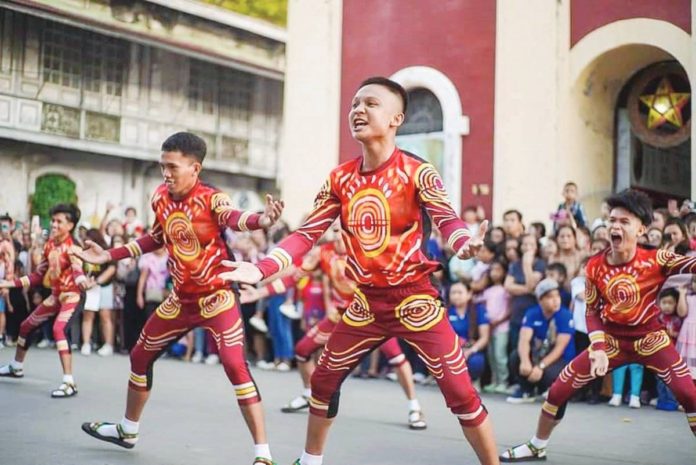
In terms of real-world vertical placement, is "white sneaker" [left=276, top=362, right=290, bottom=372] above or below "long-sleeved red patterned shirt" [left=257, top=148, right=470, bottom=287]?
below

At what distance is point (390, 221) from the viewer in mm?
5109

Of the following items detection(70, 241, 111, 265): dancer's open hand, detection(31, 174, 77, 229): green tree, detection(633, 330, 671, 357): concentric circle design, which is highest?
detection(31, 174, 77, 229): green tree

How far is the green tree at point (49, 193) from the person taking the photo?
2358 centimetres

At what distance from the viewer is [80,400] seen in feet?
29.9

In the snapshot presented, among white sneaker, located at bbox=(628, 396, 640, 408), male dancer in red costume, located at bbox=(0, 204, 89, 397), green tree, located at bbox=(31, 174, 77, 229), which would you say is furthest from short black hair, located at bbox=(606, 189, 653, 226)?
green tree, located at bbox=(31, 174, 77, 229)

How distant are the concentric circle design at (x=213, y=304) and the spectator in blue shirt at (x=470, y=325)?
5.35 meters

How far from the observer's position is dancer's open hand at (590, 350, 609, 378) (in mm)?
6055

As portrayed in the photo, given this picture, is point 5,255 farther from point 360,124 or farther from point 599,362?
point 599,362

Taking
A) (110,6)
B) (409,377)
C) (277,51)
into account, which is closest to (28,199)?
(110,6)

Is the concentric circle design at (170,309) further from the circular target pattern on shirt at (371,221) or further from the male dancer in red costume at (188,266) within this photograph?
the circular target pattern on shirt at (371,221)

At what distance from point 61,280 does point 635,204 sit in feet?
19.4

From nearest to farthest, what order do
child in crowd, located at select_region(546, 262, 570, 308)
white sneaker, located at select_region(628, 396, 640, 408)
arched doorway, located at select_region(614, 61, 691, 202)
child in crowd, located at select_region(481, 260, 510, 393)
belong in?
white sneaker, located at select_region(628, 396, 640, 408) < child in crowd, located at select_region(546, 262, 570, 308) < child in crowd, located at select_region(481, 260, 510, 393) < arched doorway, located at select_region(614, 61, 691, 202)

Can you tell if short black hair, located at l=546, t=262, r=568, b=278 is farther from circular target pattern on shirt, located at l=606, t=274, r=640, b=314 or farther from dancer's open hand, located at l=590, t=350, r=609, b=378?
dancer's open hand, located at l=590, t=350, r=609, b=378

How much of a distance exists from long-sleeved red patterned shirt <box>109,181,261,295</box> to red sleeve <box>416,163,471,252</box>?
1591 mm
